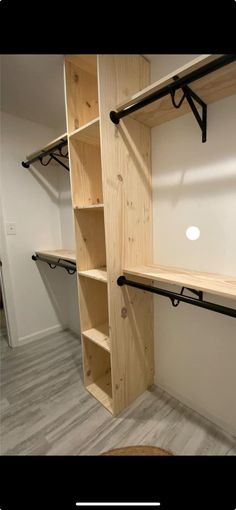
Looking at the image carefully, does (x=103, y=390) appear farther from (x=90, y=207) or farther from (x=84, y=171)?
(x=84, y=171)

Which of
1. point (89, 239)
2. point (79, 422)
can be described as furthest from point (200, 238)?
point (79, 422)

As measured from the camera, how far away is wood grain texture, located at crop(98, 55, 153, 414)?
109 cm

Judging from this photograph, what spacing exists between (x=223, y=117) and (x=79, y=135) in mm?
774

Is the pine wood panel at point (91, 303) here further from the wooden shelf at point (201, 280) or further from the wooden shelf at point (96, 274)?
the wooden shelf at point (201, 280)

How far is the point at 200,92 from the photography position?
92 cm

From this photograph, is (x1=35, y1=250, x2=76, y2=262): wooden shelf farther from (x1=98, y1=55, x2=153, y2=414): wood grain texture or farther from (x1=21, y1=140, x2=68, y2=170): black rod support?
(x1=21, y1=140, x2=68, y2=170): black rod support

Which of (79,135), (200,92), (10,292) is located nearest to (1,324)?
(10,292)

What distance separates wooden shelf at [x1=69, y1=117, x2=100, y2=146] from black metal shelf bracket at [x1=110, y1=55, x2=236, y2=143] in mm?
133

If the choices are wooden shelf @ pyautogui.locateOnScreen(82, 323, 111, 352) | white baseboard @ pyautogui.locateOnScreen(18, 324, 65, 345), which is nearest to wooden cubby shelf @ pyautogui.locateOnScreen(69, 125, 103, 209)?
wooden shelf @ pyautogui.locateOnScreen(82, 323, 111, 352)

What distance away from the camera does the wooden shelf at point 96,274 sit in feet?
4.12

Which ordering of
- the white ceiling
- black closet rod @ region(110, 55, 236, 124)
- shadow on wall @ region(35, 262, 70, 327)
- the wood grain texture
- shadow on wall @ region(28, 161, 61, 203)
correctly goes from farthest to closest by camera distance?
1. shadow on wall @ region(35, 262, 70, 327)
2. shadow on wall @ region(28, 161, 61, 203)
3. the white ceiling
4. the wood grain texture
5. black closet rod @ region(110, 55, 236, 124)

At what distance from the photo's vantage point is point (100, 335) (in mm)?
1440

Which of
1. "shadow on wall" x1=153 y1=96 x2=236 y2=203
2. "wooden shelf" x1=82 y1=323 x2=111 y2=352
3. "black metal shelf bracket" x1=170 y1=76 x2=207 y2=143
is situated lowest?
"wooden shelf" x1=82 y1=323 x2=111 y2=352
